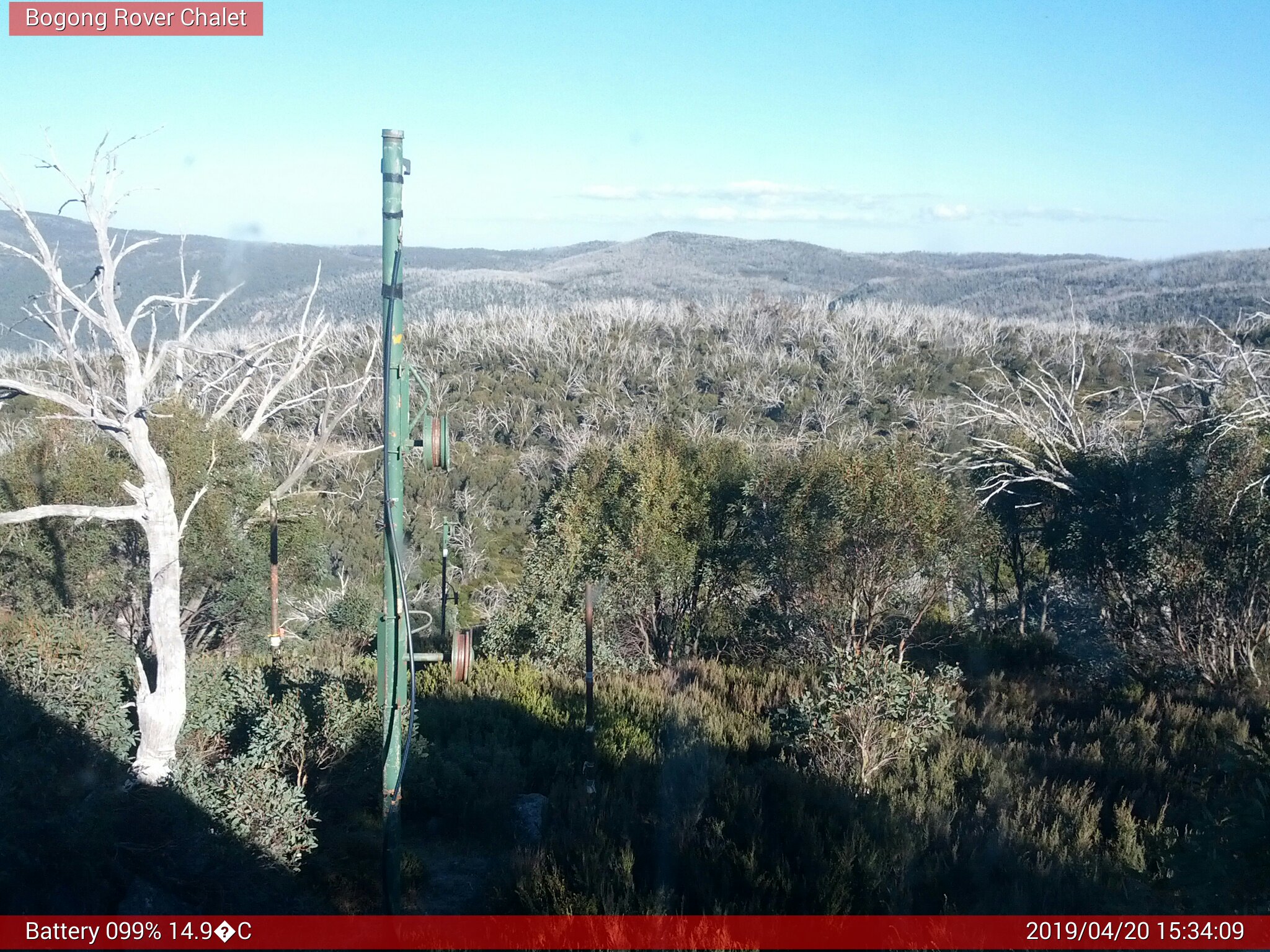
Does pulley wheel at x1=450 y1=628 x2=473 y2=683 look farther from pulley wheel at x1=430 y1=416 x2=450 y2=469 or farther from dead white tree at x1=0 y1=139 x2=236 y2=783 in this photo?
dead white tree at x1=0 y1=139 x2=236 y2=783

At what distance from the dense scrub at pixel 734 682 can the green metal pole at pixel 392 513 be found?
2.65 feet

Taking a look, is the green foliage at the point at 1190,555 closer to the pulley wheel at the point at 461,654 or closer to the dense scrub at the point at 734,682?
the dense scrub at the point at 734,682

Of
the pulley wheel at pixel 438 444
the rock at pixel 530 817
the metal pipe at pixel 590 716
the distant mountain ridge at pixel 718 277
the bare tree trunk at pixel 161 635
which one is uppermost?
the distant mountain ridge at pixel 718 277

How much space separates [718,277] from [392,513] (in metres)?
89.6

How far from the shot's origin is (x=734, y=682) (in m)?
10.4

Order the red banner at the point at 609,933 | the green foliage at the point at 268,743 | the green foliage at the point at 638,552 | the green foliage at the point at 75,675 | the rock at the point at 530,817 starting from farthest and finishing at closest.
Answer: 1. the green foliage at the point at 638,552
2. the rock at the point at 530,817
3. the green foliage at the point at 75,675
4. the green foliage at the point at 268,743
5. the red banner at the point at 609,933

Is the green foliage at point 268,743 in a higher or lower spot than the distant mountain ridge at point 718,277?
lower

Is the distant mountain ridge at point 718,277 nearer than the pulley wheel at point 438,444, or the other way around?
the pulley wheel at point 438,444

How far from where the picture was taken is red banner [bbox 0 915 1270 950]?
408cm

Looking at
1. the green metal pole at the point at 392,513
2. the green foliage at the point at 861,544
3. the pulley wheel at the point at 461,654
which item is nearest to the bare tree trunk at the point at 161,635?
the green metal pole at the point at 392,513

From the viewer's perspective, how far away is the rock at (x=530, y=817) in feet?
20.4

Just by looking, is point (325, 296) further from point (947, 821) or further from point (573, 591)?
point (947, 821)

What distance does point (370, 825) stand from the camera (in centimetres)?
612

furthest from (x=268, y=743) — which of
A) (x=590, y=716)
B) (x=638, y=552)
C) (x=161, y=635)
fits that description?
(x=638, y=552)
